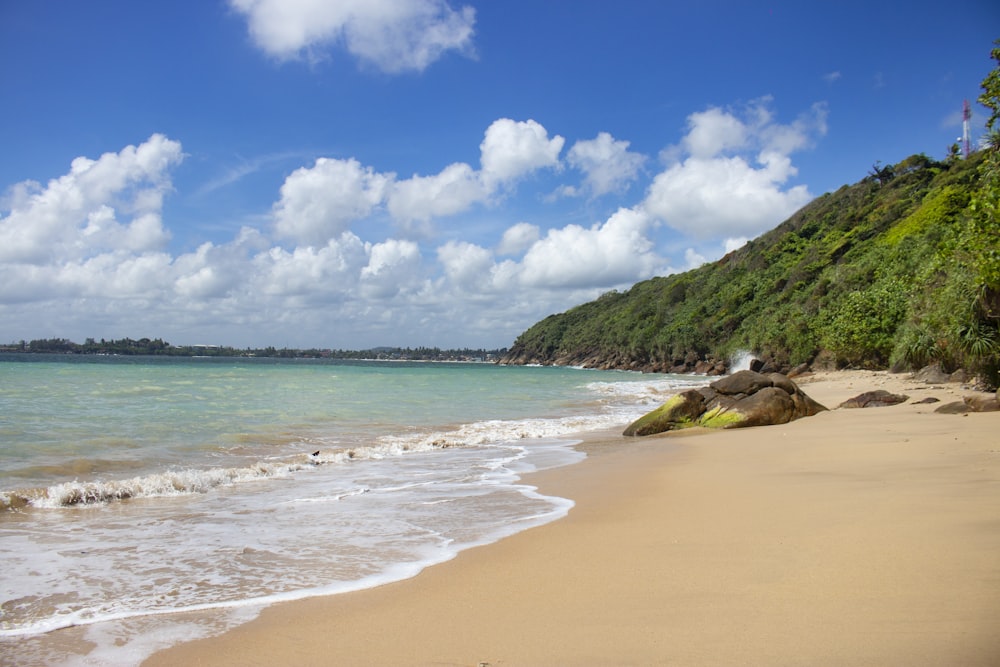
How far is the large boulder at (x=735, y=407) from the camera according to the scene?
50.2 feet

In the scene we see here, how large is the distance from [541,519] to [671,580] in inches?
104

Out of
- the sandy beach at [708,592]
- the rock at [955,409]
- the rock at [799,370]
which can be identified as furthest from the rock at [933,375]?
the rock at [799,370]

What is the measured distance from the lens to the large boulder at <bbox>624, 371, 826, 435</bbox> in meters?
15.3

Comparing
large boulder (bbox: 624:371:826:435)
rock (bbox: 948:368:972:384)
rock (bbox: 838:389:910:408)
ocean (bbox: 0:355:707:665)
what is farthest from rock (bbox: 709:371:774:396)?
rock (bbox: 948:368:972:384)

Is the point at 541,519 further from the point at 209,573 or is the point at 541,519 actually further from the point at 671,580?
the point at 209,573

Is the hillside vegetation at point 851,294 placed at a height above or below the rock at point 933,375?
above

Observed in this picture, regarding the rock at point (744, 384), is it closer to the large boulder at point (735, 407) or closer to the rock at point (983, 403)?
the large boulder at point (735, 407)

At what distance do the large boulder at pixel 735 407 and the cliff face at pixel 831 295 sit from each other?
4.61 meters

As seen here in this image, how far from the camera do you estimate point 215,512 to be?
769 centimetres

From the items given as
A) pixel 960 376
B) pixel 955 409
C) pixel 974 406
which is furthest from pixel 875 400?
pixel 960 376

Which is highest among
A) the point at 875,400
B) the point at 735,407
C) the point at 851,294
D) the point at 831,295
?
the point at 831,295

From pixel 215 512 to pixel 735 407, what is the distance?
12.7 metres

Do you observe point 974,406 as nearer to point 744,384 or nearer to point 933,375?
point 744,384

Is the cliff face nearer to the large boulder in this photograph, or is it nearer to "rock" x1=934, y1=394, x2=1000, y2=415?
"rock" x1=934, y1=394, x2=1000, y2=415
